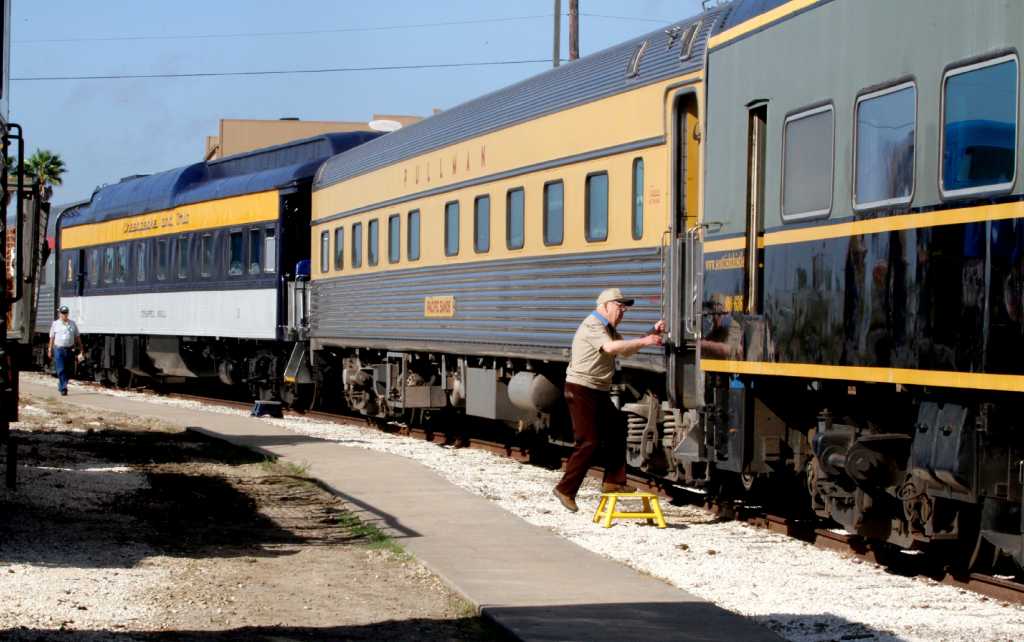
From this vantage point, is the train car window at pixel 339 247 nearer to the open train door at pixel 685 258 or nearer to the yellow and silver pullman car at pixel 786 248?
the yellow and silver pullman car at pixel 786 248

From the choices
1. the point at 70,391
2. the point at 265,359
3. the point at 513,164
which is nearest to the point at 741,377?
the point at 513,164

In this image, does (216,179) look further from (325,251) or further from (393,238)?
(393,238)

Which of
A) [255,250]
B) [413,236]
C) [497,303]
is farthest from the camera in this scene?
[255,250]

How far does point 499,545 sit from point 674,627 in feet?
10.8

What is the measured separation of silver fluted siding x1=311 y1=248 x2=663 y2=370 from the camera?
47.9 ft

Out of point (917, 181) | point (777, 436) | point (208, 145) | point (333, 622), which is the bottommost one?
point (333, 622)

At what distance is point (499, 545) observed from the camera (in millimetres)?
11742

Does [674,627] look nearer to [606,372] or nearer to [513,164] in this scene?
[606,372]

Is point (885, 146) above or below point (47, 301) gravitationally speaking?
above

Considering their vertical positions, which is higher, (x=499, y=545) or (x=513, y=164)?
(x=513, y=164)

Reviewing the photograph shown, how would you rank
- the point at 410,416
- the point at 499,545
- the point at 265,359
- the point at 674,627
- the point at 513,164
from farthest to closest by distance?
Result: the point at 265,359 < the point at 410,416 < the point at 513,164 < the point at 499,545 < the point at 674,627

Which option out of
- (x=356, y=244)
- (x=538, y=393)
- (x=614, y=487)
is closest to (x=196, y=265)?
(x=356, y=244)

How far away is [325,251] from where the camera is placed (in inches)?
1037

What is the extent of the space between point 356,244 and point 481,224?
5895 millimetres
